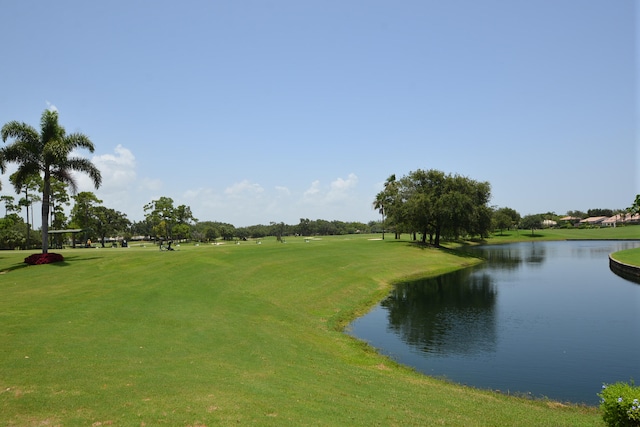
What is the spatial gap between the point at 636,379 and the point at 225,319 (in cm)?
1985

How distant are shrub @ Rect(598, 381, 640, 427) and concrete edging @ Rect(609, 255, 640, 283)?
48918 mm

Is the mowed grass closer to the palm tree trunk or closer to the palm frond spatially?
the palm tree trunk

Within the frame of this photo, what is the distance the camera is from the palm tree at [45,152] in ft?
111

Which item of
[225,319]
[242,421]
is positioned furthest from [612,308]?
[242,421]

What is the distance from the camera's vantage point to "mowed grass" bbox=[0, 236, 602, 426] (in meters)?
10.3

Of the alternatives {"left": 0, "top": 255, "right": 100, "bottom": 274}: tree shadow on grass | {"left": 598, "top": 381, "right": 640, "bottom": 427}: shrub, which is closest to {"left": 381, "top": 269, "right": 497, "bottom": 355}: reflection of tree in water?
{"left": 598, "top": 381, "right": 640, "bottom": 427}: shrub

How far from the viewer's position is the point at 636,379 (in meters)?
17.7

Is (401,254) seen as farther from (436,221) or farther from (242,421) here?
(242,421)

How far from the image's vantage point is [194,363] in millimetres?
14289

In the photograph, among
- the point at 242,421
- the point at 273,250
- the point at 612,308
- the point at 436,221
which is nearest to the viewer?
the point at 242,421

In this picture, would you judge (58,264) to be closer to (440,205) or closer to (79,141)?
(79,141)

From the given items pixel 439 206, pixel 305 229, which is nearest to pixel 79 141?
pixel 439 206

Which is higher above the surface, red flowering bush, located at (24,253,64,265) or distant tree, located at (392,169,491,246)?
distant tree, located at (392,169,491,246)

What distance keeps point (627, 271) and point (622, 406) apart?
55.0m
